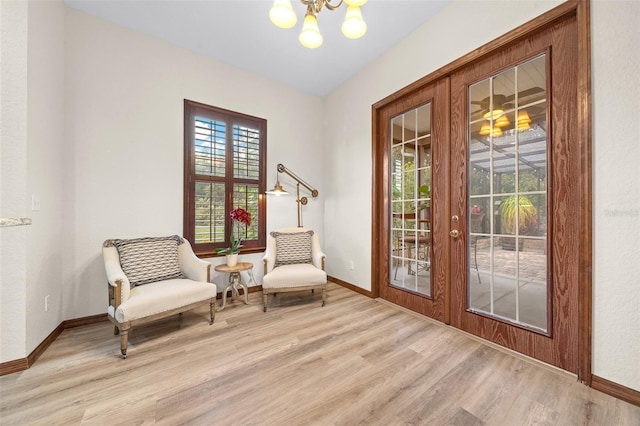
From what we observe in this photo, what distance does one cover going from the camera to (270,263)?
9.50ft

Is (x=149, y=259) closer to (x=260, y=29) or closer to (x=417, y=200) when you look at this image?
(x=260, y=29)

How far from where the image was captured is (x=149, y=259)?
234 cm

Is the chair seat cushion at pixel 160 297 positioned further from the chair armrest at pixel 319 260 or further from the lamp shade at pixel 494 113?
the lamp shade at pixel 494 113

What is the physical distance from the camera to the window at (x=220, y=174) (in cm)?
294

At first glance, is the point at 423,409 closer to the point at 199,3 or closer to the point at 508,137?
the point at 508,137

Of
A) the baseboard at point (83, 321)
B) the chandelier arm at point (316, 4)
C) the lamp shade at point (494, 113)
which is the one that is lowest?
the baseboard at point (83, 321)

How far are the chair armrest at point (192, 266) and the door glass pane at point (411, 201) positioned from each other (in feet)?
6.87

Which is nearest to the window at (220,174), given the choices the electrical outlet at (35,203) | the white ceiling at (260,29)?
the white ceiling at (260,29)

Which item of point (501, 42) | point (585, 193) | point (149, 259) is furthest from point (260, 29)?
point (585, 193)

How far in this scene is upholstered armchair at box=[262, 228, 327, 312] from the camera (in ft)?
8.73

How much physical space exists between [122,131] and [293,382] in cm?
291

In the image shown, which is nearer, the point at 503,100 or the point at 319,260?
the point at 503,100

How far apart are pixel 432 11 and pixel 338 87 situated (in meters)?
1.61

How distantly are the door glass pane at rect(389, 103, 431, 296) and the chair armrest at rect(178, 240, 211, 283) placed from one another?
2093mm
